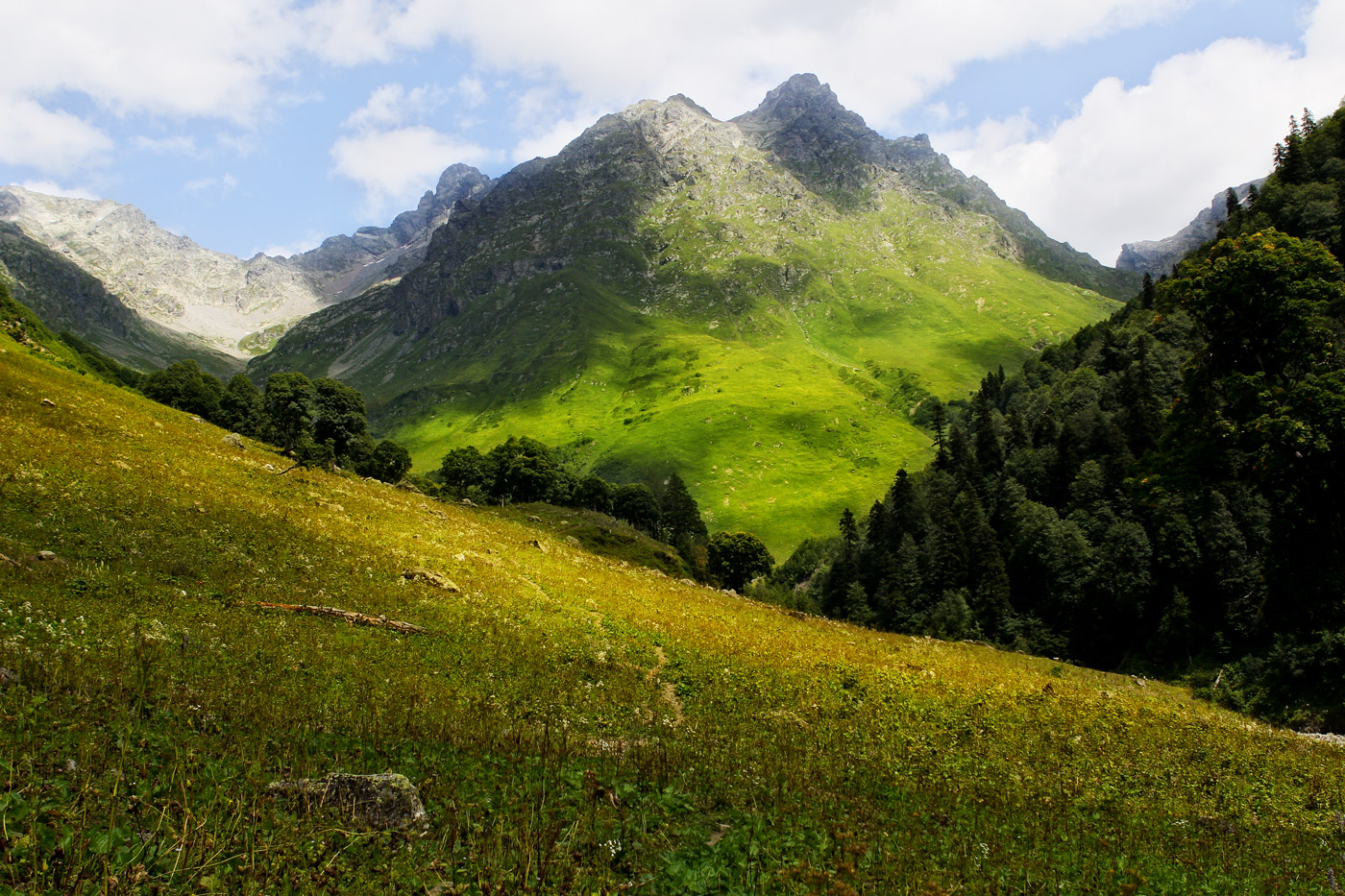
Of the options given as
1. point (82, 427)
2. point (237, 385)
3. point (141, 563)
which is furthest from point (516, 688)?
point (237, 385)

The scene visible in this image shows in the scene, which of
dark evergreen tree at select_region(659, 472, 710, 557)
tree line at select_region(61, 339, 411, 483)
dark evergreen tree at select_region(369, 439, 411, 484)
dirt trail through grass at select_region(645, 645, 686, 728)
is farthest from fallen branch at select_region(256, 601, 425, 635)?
dark evergreen tree at select_region(659, 472, 710, 557)

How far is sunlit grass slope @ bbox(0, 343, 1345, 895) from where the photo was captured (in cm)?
837

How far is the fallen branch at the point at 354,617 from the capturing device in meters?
21.0

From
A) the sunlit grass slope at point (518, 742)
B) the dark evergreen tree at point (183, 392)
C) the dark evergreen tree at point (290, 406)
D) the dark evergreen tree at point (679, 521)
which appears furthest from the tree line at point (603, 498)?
the sunlit grass slope at point (518, 742)

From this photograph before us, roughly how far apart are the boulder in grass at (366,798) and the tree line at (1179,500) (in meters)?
30.6

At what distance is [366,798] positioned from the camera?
9.20m

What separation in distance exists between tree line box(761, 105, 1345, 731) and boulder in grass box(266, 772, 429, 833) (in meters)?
30.6

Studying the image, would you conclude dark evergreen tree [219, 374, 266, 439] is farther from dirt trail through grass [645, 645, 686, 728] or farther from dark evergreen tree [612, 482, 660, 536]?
dirt trail through grass [645, 645, 686, 728]

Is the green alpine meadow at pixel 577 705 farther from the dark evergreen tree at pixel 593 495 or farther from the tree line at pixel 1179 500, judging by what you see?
the dark evergreen tree at pixel 593 495

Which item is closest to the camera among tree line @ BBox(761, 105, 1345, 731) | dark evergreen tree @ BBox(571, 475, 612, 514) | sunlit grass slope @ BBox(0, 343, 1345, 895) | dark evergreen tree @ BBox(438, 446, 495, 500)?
sunlit grass slope @ BBox(0, 343, 1345, 895)

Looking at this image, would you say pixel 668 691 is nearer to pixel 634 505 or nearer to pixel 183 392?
pixel 183 392

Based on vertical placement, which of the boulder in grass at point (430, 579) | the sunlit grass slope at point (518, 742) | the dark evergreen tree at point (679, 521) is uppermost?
the sunlit grass slope at point (518, 742)

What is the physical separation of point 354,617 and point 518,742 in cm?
1120

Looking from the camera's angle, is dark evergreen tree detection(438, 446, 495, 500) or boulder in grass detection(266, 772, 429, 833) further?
dark evergreen tree detection(438, 446, 495, 500)
